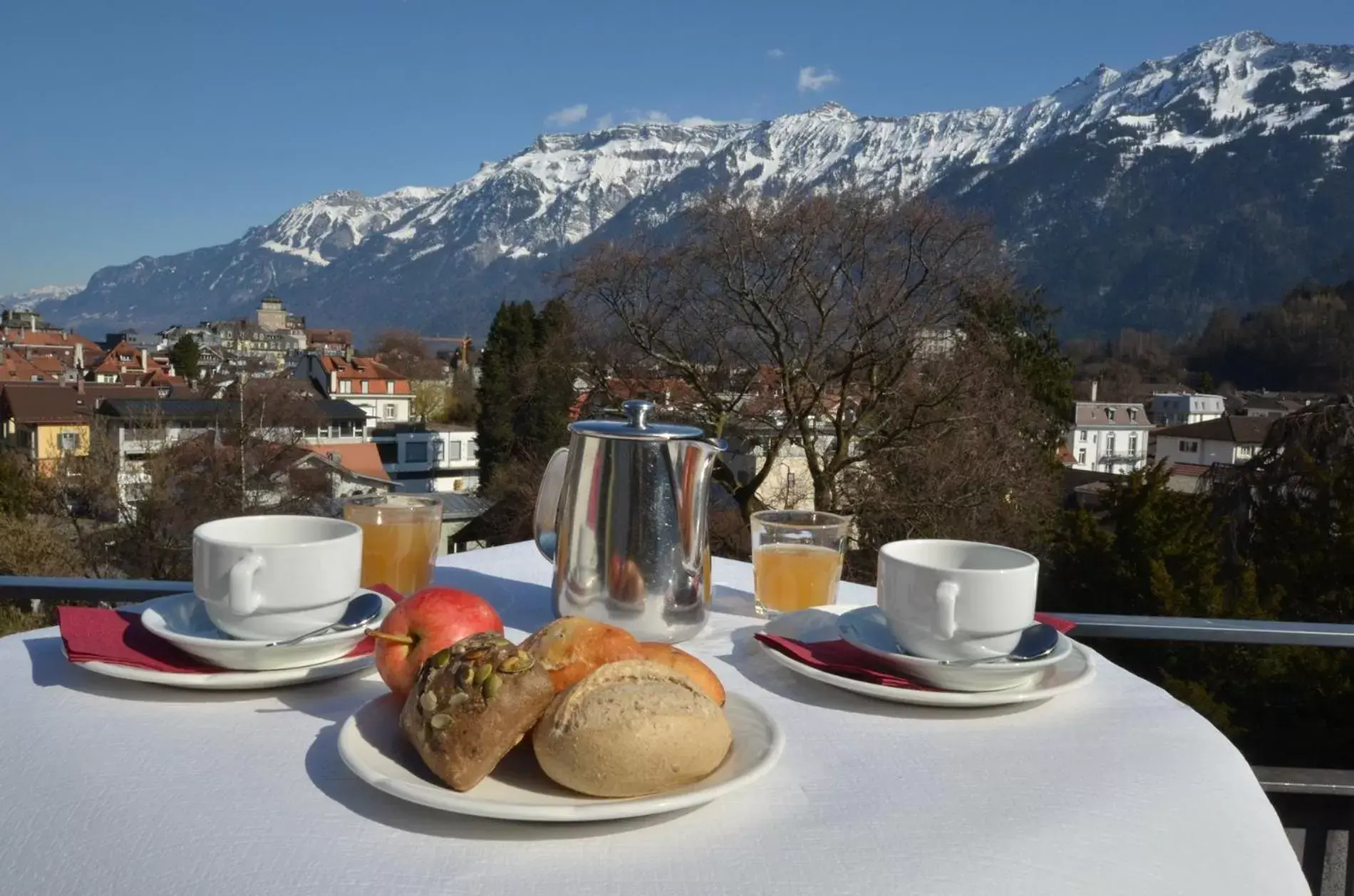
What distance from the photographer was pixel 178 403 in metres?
22.2

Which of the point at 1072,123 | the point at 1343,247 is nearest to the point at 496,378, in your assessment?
the point at 1343,247

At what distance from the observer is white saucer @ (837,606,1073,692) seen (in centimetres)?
95

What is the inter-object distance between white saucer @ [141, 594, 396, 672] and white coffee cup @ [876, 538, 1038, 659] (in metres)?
0.53

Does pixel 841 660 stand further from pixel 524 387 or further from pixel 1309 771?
pixel 524 387

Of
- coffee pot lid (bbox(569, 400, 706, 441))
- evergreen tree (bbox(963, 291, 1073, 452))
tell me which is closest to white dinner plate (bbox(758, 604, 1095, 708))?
coffee pot lid (bbox(569, 400, 706, 441))

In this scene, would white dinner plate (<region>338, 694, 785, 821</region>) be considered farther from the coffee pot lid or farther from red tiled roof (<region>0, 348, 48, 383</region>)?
red tiled roof (<region>0, 348, 48, 383</region>)

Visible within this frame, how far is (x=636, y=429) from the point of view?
118cm

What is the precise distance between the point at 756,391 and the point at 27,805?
37.0ft

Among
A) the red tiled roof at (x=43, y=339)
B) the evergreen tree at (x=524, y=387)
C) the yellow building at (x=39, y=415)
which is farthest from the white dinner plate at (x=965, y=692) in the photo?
the red tiled roof at (x=43, y=339)

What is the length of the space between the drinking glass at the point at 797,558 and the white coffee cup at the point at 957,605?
0.34 meters

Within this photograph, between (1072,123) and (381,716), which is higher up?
(1072,123)

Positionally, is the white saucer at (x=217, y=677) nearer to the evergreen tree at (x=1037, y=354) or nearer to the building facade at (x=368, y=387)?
the evergreen tree at (x=1037, y=354)

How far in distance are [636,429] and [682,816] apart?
553mm

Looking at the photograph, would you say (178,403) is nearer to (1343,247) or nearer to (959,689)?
(959,689)
